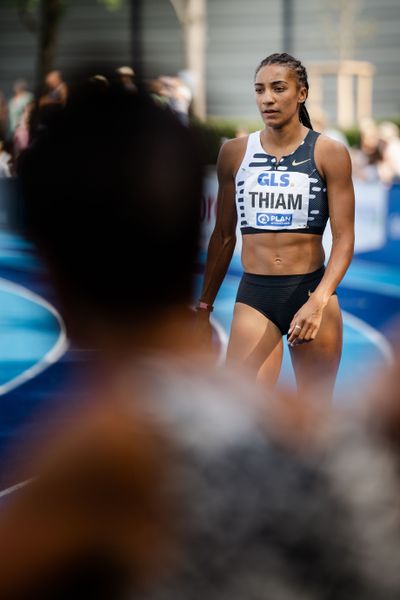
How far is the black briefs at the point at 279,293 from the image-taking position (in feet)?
14.9

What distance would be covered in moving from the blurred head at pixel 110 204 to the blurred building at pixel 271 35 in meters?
28.7

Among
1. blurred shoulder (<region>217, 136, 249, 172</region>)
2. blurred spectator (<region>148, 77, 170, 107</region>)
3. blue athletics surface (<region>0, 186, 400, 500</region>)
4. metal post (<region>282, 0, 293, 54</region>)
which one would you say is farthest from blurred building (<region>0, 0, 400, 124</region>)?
blurred spectator (<region>148, 77, 170, 107</region>)

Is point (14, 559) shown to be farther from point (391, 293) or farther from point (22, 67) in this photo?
point (22, 67)

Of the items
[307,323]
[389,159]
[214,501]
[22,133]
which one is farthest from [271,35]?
[214,501]

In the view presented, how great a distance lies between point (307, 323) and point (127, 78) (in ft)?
9.64

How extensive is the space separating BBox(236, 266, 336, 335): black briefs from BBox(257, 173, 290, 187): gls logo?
1.17 feet

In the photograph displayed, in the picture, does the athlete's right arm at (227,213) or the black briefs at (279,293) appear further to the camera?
the black briefs at (279,293)

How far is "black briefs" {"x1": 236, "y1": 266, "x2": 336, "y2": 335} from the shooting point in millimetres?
4527

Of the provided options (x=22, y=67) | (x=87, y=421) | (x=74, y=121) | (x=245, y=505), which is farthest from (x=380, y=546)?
(x=22, y=67)

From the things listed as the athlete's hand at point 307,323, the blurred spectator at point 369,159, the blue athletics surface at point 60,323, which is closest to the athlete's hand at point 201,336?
the blue athletics surface at point 60,323

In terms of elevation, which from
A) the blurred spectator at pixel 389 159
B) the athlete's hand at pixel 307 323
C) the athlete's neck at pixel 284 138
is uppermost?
the athlete's neck at pixel 284 138

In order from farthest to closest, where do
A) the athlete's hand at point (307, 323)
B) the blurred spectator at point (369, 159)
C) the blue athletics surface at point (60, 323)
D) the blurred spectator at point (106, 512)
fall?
Result: the blurred spectator at point (369, 159)
the athlete's hand at point (307, 323)
the blue athletics surface at point (60, 323)
the blurred spectator at point (106, 512)

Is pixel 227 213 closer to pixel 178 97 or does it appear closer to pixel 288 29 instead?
pixel 178 97

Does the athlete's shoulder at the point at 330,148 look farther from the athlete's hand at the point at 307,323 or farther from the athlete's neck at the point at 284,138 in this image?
the athlete's hand at the point at 307,323
